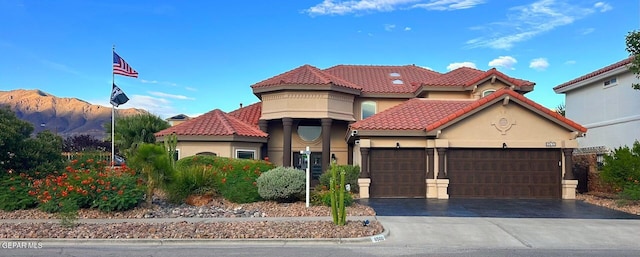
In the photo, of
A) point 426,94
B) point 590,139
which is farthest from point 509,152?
point 590,139

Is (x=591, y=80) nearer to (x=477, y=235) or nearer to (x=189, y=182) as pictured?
(x=477, y=235)

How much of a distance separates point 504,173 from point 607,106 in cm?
897

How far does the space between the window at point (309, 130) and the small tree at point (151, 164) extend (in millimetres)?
11108

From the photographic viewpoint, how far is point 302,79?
24.6 metres

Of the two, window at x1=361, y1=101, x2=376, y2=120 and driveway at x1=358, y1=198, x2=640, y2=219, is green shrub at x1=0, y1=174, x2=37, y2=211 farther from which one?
window at x1=361, y1=101, x2=376, y2=120

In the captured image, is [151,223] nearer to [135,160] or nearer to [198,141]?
[135,160]

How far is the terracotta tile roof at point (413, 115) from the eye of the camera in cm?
2038

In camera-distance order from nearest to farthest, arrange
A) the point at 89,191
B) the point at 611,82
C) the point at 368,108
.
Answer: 1. the point at 89,191
2. the point at 611,82
3. the point at 368,108

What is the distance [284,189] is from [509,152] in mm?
9548

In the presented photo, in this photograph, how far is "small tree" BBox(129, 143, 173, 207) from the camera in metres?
15.6

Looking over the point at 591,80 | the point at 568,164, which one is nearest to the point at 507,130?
the point at 568,164

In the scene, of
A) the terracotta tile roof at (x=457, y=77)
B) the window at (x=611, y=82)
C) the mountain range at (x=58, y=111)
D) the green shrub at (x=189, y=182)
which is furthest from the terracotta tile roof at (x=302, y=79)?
the mountain range at (x=58, y=111)

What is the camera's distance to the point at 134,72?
25578mm

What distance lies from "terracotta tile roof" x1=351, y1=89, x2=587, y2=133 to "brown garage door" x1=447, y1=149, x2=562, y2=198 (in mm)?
1350
